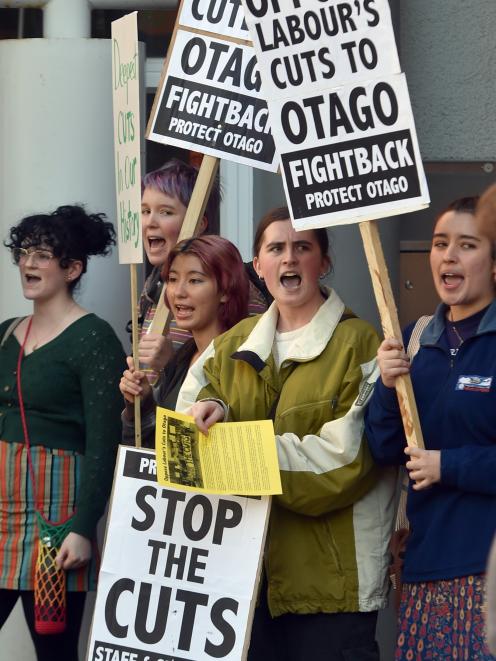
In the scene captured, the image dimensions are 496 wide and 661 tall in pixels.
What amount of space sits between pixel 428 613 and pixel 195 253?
4.72 ft

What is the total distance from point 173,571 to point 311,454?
0.59 m

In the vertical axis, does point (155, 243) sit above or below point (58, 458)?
above

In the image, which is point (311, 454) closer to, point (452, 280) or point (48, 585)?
point (452, 280)

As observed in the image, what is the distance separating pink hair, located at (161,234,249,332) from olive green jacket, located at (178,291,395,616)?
386 millimetres

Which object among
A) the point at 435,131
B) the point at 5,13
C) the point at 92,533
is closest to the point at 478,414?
the point at 92,533

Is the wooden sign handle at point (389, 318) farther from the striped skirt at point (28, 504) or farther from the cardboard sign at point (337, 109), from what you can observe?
the striped skirt at point (28, 504)

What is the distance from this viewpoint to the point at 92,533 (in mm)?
5309

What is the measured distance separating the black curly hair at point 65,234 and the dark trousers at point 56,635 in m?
1.13

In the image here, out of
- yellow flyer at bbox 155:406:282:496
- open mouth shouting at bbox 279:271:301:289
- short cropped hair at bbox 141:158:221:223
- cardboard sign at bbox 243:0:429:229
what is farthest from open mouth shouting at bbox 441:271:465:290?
short cropped hair at bbox 141:158:221:223

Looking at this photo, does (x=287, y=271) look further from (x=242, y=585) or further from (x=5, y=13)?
(x=5, y=13)

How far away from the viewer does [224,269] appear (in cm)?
494

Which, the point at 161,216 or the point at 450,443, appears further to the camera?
the point at 161,216

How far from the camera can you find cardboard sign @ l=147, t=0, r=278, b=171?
5.31 m

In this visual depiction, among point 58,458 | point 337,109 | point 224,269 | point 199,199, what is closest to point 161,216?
point 199,199
